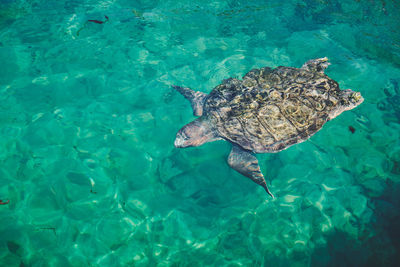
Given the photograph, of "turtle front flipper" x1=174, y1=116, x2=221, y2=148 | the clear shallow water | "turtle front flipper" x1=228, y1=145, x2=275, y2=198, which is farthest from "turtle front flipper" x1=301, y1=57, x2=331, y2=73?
"turtle front flipper" x1=174, y1=116, x2=221, y2=148

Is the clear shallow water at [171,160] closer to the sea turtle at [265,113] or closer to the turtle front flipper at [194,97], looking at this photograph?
the turtle front flipper at [194,97]

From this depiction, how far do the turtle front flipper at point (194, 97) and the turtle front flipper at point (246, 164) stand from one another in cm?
127

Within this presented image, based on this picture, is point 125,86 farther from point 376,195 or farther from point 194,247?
point 376,195

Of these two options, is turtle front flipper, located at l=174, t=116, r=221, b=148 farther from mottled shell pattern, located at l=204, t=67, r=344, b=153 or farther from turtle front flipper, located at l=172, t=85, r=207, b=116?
turtle front flipper, located at l=172, t=85, r=207, b=116

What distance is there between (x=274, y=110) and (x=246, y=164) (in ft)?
3.94

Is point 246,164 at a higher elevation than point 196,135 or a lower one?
lower

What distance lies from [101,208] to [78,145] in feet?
5.30

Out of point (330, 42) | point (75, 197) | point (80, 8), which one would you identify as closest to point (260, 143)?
point (75, 197)

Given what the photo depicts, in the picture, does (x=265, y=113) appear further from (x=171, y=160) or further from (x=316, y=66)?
(x=316, y=66)

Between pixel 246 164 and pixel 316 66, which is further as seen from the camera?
pixel 316 66

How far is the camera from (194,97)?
5.73 meters

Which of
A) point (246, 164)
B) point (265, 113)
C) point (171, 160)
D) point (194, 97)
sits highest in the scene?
point (265, 113)

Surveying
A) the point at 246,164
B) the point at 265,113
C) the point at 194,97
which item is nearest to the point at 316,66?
the point at 265,113

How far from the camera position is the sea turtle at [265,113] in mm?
4582
